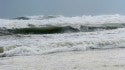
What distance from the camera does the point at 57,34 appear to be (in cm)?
1489

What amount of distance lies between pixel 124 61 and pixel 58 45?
312 cm

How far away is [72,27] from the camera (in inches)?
688

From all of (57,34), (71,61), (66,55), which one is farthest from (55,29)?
(71,61)

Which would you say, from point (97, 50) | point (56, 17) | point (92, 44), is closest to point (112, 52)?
point (97, 50)

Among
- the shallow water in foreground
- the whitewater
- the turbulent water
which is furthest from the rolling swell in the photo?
the shallow water in foreground

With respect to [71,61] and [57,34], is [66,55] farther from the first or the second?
[57,34]

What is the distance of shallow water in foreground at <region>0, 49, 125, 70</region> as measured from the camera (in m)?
7.89

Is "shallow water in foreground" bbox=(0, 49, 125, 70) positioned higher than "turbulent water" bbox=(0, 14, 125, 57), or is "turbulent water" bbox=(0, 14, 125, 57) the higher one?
"turbulent water" bbox=(0, 14, 125, 57)

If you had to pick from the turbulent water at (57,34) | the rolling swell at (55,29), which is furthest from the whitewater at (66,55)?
the rolling swell at (55,29)

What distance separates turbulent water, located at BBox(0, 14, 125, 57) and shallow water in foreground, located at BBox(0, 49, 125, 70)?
2.45 ft

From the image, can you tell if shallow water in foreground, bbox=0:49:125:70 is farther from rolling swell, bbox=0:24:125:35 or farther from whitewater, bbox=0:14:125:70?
rolling swell, bbox=0:24:125:35

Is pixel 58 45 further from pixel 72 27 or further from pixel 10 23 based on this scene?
pixel 10 23

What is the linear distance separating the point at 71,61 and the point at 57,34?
6.43m

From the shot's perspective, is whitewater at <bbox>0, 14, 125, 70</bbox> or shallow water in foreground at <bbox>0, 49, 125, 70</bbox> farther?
whitewater at <bbox>0, 14, 125, 70</bbox>
